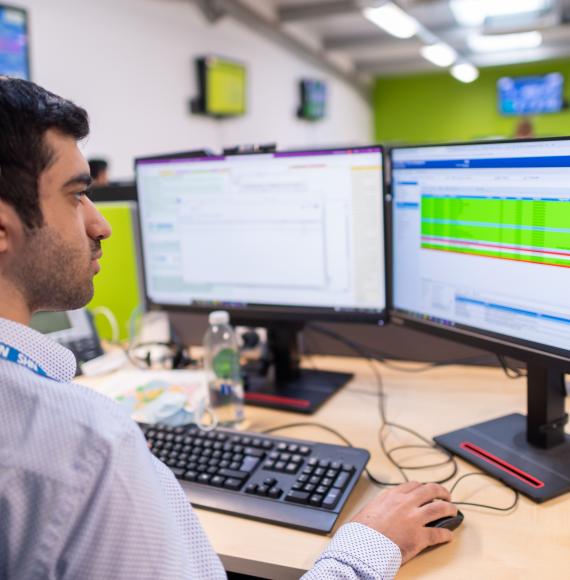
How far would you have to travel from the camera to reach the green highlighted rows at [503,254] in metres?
0.88

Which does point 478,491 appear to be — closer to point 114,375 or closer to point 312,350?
point 312,350

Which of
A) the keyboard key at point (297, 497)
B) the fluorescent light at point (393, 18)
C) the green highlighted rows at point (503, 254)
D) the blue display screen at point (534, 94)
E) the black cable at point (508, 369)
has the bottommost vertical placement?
the keyboard key at point (297, 497)

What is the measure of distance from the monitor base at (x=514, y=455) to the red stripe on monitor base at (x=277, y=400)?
0.28 metres

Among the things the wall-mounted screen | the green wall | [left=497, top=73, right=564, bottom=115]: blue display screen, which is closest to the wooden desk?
the wall-mounted screen

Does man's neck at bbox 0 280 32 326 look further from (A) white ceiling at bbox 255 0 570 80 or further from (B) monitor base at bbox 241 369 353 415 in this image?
(A) white ceiling at bbox 255 0 570 80

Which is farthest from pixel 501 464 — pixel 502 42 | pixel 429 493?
pixel 502 42

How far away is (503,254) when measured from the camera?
95cm

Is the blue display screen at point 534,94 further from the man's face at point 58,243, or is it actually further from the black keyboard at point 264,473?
the man's face at point 58,243

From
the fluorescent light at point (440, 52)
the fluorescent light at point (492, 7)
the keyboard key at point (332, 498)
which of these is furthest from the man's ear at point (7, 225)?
the fluorescent light at point (440, 52)

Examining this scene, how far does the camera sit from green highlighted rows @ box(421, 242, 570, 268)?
88 cm

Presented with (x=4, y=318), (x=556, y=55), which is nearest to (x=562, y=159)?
(x=4, y=318)

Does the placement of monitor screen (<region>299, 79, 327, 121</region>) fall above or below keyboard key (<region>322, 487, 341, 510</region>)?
above

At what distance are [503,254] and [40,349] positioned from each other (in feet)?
2.21

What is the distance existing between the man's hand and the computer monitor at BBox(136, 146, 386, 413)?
395 millimetres
